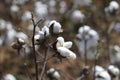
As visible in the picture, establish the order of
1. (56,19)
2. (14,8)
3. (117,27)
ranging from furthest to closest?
1. (14,8)
2. (56,19)
3. (117,27)

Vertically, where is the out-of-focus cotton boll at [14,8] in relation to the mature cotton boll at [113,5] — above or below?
above

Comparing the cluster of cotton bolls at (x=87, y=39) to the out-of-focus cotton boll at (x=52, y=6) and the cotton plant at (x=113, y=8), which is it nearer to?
the cotton plant at (x=113, y=8)

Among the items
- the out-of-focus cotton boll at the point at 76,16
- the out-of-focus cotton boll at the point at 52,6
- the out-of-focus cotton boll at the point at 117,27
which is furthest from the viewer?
the out-of-focus cotton boll at the point at 52,6

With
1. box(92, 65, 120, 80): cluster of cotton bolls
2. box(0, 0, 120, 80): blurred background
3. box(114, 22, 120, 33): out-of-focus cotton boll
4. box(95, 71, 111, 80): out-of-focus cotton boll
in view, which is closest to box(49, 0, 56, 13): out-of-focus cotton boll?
box(0, 0, 120, 80): blurred background

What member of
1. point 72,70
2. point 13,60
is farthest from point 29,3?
point 72,70

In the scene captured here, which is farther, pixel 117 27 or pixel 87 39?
pixel 117 27

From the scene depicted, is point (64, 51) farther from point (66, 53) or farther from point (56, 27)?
point (56, 27)

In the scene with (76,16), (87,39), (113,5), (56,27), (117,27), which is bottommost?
(56,27)

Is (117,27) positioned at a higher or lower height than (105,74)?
higher

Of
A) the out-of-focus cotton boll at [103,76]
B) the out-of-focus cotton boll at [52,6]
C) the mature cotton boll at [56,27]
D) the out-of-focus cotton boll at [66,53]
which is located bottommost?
the out-of-focus cotton boll at [66,53]

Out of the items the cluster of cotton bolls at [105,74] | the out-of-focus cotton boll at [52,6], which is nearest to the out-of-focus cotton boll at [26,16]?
the out-of-focus cotton boll at [52,6]

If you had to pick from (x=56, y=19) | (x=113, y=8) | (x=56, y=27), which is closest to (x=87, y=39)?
(x=113, y=8)

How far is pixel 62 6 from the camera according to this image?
7242 mm

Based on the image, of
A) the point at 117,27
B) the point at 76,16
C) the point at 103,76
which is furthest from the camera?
the point at 76,16
